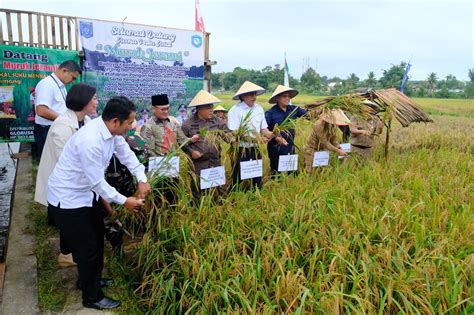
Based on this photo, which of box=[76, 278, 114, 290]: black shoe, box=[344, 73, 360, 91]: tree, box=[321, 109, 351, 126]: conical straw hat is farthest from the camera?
box=[344, 73, 360, 91]: tree

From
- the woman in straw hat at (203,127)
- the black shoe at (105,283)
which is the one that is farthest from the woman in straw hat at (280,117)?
the black shoe at (105,283)

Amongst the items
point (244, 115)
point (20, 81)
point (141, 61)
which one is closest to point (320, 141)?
point (244, 115)

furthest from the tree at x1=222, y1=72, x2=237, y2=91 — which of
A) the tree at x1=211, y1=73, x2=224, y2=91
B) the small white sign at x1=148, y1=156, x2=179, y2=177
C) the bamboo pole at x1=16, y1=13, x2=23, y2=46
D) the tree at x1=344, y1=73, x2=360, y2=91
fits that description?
the small white sign at x1=148, y1=156, x2=179, y2=177

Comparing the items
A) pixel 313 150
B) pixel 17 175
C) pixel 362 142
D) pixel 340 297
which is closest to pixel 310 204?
pixel 340 297

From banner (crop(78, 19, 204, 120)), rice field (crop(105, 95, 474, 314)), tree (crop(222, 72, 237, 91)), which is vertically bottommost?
rice field (crop(105, 95, 474, 314))

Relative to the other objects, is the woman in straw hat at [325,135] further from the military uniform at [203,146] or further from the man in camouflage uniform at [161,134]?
the man in camouflage uniform at [161,134]

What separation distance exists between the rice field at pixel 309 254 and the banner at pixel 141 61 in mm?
3151

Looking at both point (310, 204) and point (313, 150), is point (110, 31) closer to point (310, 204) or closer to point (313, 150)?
point (313, 150)

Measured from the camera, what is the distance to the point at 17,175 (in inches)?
184

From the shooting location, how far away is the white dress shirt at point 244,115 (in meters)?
3.95

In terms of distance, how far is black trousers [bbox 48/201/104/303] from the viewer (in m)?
2.25

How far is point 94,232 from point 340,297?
5.16 feet

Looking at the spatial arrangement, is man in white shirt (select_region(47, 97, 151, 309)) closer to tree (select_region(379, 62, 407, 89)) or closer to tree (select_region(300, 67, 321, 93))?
tree (select_region(379, 62, 407, 89))

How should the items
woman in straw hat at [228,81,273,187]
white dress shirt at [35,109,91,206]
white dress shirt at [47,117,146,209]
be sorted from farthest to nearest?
woman in straw hat at [228,81,273,187], white dress shirt at [35,109,91,206], white dress shirt at [47,117,146,209]
